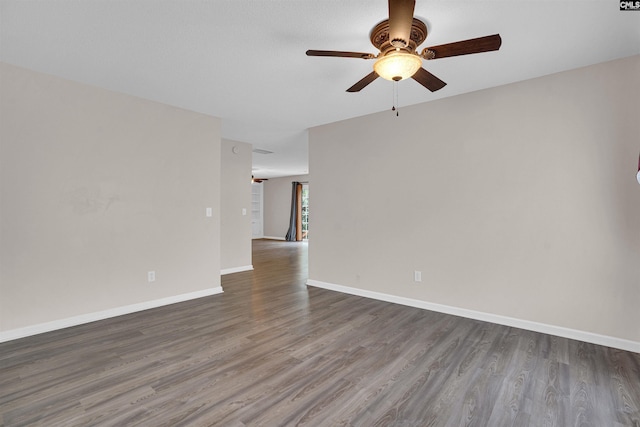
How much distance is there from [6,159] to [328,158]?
351 centimetres

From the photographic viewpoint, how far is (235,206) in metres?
5.89

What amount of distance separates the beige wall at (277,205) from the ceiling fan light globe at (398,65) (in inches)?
365

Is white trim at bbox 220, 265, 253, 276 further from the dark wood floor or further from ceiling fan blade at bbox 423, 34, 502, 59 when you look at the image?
ceiling fan blade at bbox 423, 34, 502, 59

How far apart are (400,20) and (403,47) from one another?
23cm

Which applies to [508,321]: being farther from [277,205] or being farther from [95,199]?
[277,205]

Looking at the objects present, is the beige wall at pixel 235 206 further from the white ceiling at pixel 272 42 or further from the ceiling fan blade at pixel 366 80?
the ceiling fan blade at pixel 366 80

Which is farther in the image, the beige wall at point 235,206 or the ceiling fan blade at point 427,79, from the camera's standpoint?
the beige wall at point 235,206

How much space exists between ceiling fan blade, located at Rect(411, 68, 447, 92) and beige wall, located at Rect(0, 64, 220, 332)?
9.78 feet

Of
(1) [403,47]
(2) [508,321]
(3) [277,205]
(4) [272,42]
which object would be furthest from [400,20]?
(3) [277,205]

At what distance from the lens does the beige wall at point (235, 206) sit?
568cm

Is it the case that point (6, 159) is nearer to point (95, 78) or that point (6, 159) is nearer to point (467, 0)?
point (95, 78)

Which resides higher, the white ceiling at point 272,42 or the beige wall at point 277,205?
the white ceiling at point 272,42

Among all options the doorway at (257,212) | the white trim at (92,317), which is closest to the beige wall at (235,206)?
the white trim at (92,317)

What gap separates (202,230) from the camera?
4188 mm
